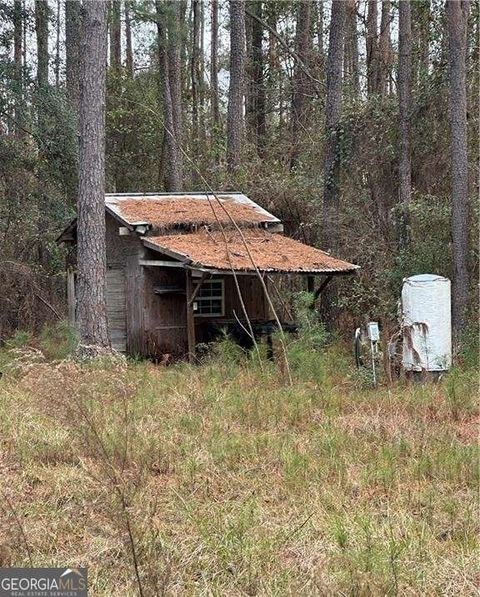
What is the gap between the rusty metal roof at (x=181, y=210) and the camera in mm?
14721

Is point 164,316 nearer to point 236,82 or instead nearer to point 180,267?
point 180,267

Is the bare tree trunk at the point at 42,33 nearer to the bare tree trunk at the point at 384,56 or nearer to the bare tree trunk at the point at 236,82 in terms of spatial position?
the bare tree trunk at the point at 236,82

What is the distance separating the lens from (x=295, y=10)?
2467 cm

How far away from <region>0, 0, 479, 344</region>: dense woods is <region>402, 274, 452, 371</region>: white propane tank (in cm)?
289

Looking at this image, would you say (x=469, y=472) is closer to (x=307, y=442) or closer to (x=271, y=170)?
(x=307, y=442)

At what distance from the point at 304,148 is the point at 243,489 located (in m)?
15.6

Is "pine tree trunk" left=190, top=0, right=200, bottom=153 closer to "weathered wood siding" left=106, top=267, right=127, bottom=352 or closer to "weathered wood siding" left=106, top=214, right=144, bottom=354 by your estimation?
"weathered wood siding" left=106, top=214, right=144, bottom=354

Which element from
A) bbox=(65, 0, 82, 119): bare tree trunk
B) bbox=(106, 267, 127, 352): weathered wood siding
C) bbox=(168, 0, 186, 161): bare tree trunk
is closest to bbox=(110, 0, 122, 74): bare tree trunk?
bbox=(168, 0, 186, 161): bare tree trunk

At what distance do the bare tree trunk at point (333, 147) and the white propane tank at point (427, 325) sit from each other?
6.54 m

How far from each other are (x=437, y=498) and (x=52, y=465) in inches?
117

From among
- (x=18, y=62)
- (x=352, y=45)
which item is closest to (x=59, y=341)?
(x=18, y=62)

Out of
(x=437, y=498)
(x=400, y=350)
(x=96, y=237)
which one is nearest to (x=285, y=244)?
(x=96, y=237)

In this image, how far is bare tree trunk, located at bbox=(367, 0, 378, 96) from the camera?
20250mm

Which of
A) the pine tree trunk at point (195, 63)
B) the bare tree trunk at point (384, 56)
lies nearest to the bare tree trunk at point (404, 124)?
the bare tree trunk at point (384, 56)
